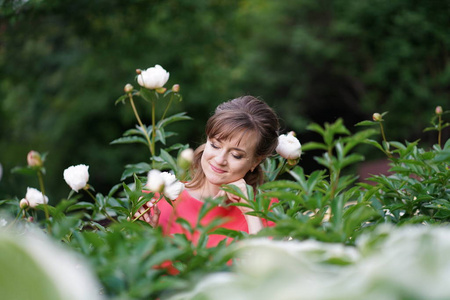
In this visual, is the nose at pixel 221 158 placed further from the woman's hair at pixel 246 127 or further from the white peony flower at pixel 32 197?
the white peony flower at pixel 32 197

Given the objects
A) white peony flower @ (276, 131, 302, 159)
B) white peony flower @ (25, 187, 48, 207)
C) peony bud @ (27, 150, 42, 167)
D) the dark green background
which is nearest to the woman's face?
white peony flower @ (276, 131, 302, 159)

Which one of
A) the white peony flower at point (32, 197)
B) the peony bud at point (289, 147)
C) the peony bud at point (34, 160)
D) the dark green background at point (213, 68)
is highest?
the dark green background at point (213, 68)

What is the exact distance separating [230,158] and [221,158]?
4 centimetres

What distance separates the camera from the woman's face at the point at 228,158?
1727mm

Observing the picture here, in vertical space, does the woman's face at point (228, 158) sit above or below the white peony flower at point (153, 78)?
below

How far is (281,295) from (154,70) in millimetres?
1194

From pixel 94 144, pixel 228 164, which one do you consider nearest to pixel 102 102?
pixel 94 144

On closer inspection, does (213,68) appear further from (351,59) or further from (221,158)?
(221,158)

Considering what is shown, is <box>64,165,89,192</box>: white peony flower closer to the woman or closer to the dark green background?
the woman

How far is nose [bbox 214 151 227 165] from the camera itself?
5.62 ft

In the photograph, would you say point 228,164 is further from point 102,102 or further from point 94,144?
point 94,144

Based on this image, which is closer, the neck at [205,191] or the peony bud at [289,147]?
the peony bud at [289,147]

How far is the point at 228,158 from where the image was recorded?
1.73 meters

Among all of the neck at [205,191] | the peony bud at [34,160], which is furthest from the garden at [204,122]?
the neck at [205,191]
